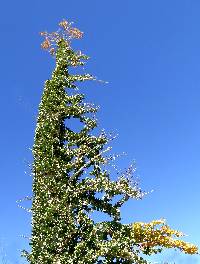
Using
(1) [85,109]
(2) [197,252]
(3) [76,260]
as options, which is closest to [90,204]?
(3) [76,260]

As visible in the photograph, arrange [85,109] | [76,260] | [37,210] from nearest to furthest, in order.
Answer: [76,260]
[37,210]
[85,109]

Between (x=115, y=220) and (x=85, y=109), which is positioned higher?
(x=85, y=109)

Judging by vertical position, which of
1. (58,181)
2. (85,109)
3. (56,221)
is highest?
(85,109)

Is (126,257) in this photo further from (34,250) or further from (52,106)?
(52,106)

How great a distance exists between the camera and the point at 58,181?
2555cm

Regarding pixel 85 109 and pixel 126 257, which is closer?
pixel 126 257

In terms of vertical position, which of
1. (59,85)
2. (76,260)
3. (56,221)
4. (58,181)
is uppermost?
(59,85)

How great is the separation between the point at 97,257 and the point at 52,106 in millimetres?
10574

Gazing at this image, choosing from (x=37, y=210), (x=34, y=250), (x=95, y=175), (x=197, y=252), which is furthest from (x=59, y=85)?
(x=197, y=252)

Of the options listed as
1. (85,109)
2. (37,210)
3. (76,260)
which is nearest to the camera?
(76,260)

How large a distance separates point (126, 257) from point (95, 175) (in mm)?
5307

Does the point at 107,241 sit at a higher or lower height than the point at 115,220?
lower

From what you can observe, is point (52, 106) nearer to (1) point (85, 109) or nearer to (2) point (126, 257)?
(1) point (85, 109)

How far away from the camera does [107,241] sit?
2425 centimetres
